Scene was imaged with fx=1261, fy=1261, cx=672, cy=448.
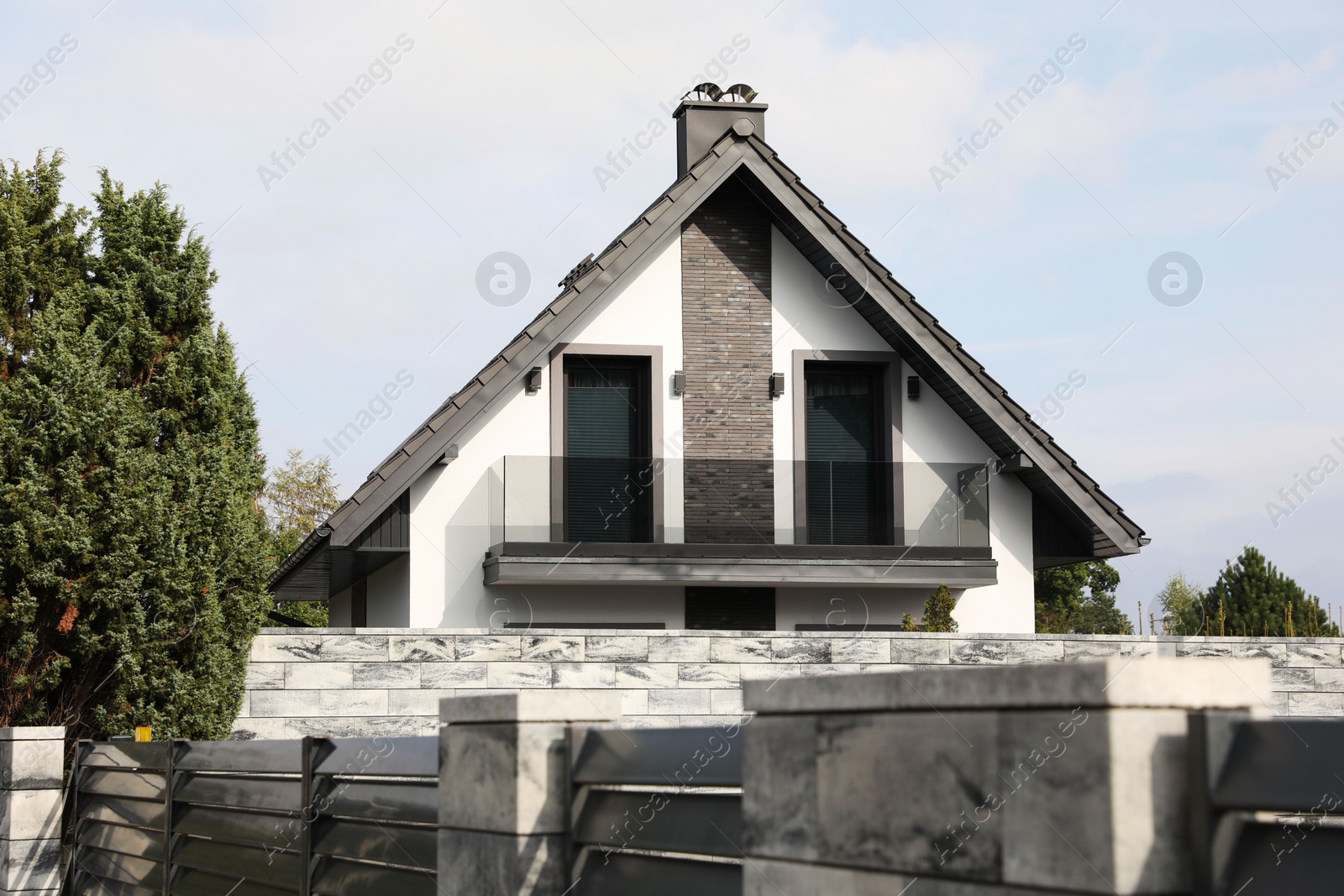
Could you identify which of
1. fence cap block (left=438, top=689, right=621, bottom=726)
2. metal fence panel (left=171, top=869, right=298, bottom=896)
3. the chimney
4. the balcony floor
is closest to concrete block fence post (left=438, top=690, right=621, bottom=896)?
fence cap block (left=438, top=689, right=621, bottom=726)

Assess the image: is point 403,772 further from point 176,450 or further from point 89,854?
point 176,450

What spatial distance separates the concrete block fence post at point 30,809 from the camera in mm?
8711

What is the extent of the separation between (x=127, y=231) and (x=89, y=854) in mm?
4869

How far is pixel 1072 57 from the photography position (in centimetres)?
1381

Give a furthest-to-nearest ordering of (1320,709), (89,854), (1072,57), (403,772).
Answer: (1072,57), (1320,709), (89,854), (403,772)

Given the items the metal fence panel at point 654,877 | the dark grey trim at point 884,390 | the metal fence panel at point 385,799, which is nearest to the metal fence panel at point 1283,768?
the metal fence panel at point 654,877

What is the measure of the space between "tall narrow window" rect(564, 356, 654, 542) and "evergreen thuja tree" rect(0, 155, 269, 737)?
555cm

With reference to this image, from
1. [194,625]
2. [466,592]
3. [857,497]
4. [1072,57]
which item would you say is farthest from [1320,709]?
[194,625]

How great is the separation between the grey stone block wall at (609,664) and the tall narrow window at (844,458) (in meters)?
4.41

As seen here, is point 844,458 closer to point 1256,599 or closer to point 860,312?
point 860,312

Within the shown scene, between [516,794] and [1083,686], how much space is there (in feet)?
7.58

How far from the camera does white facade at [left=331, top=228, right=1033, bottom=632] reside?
15352 millimetres

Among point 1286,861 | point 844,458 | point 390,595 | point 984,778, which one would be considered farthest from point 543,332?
point 1286,861

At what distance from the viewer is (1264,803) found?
2.14m
